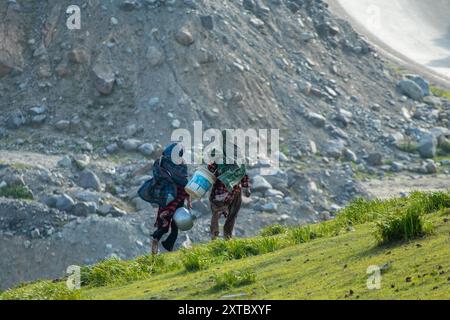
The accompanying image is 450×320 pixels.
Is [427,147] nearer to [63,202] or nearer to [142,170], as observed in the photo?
[142,170]

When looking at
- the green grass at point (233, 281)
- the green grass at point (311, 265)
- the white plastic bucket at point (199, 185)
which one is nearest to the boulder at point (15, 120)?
the white plastic bucket at point (199, 185)

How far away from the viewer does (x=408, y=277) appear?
9.88 metres

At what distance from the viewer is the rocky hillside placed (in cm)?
2234

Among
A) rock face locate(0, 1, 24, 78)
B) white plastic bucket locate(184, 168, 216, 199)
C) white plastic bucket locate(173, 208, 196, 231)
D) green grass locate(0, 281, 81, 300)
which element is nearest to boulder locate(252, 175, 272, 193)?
rock face locate(0, 1, 24, 78)

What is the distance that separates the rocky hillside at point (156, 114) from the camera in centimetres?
2234

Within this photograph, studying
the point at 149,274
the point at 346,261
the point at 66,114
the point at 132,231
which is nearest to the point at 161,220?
the point at 149,274

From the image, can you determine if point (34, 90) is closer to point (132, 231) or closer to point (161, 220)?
point (132, 231)

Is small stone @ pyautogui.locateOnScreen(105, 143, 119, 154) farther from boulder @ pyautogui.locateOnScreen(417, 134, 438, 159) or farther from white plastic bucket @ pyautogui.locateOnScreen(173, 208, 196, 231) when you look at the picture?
white plastic bucket @ pyautogui.locateOnScreen(173, 208, 196, 231)

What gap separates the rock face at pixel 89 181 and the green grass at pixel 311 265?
9407mm

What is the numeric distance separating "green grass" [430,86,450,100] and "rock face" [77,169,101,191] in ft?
44.4

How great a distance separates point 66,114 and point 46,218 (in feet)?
14.2

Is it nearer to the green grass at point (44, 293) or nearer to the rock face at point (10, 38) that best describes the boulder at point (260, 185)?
the rock face at point (10, 38)

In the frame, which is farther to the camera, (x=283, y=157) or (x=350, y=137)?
(x=350, y=137)
